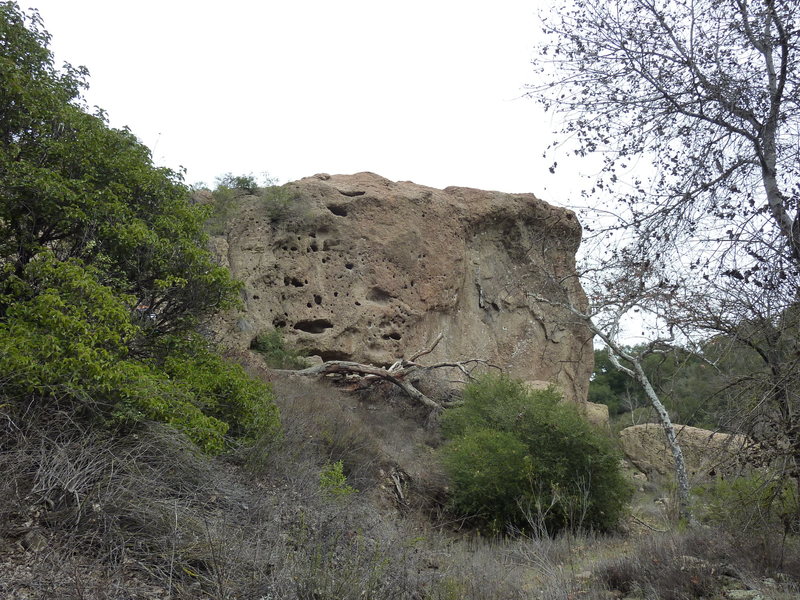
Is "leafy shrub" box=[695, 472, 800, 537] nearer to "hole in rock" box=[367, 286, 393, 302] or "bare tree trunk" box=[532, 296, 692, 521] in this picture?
"bare tree trunk" box=[532, 296, 692, 521]

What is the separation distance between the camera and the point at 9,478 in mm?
4305

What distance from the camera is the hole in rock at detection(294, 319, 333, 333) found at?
1555cm

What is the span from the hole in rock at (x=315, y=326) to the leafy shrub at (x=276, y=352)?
3.12 ft

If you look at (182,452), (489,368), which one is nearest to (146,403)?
(182,452)

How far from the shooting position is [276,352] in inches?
552

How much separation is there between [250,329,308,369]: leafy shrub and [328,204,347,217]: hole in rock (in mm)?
3696

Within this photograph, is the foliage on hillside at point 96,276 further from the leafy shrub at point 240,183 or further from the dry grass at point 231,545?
the leafy shrub at point 240,183

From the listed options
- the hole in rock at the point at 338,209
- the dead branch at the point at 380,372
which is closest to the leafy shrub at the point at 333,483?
the dead branch at the point at 380,372

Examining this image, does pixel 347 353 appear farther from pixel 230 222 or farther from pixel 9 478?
pixel 9 478

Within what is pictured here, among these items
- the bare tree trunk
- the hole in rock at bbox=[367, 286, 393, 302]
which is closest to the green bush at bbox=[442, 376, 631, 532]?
the bare tree trunk

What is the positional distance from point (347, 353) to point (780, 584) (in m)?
11.3

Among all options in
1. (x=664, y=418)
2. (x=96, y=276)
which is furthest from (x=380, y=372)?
(x=96, y=276)

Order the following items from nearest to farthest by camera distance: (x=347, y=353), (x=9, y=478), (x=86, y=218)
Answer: (x=9, y=478)
(x=86, y=218)
(x=347, y=353)

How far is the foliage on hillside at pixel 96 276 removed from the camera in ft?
16.5
